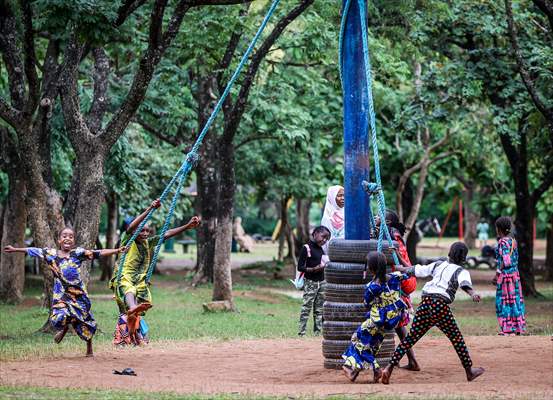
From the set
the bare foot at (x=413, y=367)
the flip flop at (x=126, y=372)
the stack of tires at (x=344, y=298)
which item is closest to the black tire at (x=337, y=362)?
the stack of tires at (x=344, y=298)

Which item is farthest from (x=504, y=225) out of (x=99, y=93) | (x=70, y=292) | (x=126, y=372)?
(x=99, y=93)

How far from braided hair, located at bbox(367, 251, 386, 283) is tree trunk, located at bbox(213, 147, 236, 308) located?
9835mm

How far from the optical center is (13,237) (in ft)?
77.9

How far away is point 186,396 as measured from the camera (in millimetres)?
9102

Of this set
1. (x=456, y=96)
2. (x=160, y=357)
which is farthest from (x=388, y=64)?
(x=160, y=357)

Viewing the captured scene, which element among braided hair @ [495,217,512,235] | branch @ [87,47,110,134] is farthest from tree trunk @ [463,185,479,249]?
braided hair @ [495,217,512,235]

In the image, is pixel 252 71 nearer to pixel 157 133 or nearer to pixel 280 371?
pixel 280 371

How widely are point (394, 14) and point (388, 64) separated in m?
2.85

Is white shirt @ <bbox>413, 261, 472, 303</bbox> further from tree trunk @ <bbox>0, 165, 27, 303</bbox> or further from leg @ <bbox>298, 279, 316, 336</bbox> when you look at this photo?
tree trunk @ <bbox>0, 165, 27, 303</bbox>

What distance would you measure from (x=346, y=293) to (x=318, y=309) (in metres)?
4.38

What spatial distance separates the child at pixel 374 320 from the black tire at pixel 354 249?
2.30 ft

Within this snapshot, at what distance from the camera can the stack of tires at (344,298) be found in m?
11.2

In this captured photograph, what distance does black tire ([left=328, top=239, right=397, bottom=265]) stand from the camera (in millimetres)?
11172

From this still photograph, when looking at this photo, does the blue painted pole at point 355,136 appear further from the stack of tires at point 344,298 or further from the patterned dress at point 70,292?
the patterned dress at point 70,292
